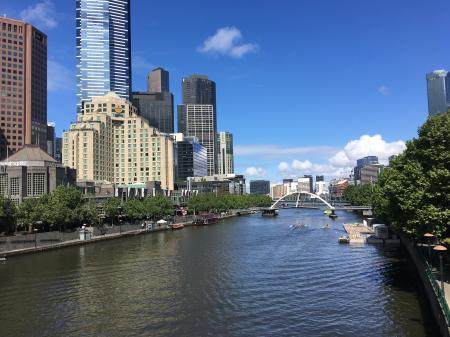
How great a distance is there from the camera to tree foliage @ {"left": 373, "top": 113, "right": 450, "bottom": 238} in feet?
145

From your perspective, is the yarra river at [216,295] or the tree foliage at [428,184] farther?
the tree foliage at [428,184]

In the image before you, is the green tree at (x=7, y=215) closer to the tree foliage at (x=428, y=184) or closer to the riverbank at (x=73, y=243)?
the riverbank at (x=73, y=243)

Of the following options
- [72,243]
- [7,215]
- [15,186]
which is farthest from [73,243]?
[15,186]

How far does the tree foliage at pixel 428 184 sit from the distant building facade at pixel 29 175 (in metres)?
93.7

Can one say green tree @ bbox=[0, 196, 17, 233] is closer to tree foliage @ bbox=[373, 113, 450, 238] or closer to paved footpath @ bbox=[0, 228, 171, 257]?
paved footpath @ bbox=[0, 228, 171, 257]

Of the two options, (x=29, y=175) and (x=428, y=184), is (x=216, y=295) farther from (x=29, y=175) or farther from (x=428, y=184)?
(x=29, y=175)

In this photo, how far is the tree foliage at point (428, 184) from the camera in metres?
44.3

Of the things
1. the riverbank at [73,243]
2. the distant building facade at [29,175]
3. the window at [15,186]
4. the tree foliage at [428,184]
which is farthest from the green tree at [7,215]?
the tree foliage at [428,184]

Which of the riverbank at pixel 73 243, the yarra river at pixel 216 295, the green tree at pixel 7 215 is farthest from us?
the green tree at pixel 7 215

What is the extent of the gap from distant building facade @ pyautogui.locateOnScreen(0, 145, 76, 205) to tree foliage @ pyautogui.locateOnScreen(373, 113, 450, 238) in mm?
93691

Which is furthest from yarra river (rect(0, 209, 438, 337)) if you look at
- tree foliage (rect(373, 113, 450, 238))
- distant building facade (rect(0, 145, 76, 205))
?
distant building facade (rect(0, 145, 76, 205))

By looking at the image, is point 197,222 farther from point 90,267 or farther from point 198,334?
point 198,334

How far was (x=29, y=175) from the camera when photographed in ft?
390

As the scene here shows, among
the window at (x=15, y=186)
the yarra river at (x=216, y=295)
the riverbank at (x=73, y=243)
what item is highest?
the window at (x=15, y=186)
